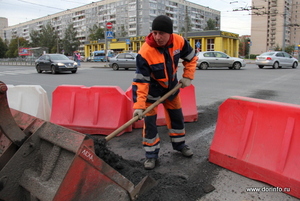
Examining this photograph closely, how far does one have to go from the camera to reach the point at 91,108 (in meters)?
4.86

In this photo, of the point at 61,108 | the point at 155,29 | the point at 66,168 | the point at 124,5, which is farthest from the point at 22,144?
the point at 124,5

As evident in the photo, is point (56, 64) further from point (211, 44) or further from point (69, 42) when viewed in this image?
point (69, 42)

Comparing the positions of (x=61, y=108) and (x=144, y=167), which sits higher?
(x=61, y=108)

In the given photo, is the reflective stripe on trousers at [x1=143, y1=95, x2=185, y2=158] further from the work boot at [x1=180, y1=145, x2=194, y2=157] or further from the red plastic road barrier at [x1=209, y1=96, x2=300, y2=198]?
the red plastic road barrier at [x1=209, y1=96, x2=300, y2=198]

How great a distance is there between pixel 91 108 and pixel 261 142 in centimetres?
301

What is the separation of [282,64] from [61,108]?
21235 millimetres

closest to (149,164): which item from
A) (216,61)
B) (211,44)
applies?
(216,61)

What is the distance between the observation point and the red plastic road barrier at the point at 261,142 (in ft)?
8.76

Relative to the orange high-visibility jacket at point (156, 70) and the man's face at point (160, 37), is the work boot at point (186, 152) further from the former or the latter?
the man's face at point (160, 37)

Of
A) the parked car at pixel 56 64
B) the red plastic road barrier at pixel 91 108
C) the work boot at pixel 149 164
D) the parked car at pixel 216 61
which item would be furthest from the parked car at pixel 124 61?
the work boot at pixel 149 164

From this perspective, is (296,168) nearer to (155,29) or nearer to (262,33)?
(155,29)

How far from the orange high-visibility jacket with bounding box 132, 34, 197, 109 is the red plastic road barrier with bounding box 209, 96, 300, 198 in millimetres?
790

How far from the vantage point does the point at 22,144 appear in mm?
2180

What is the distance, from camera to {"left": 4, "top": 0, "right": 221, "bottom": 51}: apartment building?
319 ft
